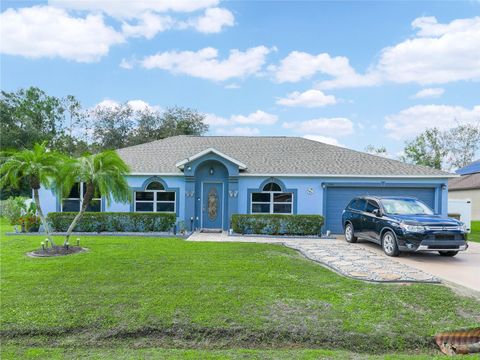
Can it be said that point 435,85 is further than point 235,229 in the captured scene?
Yes

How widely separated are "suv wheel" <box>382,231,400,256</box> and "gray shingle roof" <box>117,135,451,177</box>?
5.87 meters

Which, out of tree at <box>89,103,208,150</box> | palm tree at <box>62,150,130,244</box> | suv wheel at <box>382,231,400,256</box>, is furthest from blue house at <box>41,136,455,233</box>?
tree at <box>89,103,208,150</box>

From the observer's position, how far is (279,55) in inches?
683

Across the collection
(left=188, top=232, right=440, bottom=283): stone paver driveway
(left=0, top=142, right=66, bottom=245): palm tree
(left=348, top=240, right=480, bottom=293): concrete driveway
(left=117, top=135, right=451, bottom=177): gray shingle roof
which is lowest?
(left=348, top=240, right=480, bottom=293): concrete driveway

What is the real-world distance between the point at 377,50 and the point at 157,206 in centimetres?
1157

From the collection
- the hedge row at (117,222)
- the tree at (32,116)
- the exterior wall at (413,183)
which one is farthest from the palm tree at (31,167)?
the tree at (32,116)

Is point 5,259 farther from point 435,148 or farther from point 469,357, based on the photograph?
point 435,148

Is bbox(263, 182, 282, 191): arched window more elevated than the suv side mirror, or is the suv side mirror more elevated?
bbox(263, 182, 282, 191): arched window

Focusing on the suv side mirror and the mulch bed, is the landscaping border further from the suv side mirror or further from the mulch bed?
the suv side mirror

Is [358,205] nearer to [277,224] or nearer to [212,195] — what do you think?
[277,224]

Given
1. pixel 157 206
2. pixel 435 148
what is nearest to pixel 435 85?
pixel 157 206

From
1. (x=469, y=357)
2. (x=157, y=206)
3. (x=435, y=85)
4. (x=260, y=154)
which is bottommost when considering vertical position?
(x=469, y=357)

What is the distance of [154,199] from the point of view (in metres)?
17.1

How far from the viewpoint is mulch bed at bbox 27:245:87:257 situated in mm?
9898
